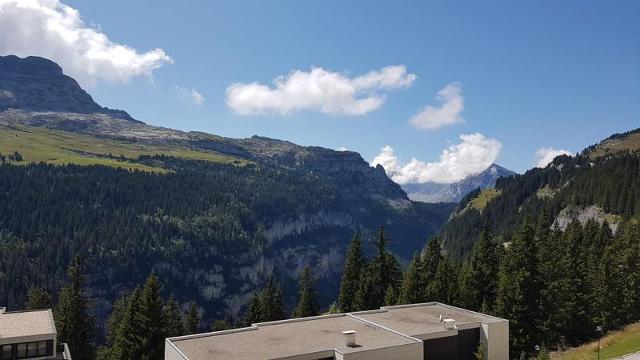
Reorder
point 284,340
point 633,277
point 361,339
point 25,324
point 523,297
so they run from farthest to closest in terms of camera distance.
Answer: point 633,277, point 523,297, point 25,324, point 361,339, point 284,340

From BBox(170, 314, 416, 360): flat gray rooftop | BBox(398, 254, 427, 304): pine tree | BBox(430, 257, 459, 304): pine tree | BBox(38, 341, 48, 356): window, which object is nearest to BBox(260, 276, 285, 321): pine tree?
BBox(398, 254, 427, 304): pine tree

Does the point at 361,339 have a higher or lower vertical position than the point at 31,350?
higher

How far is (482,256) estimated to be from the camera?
70.6 m

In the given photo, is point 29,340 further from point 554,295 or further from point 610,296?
point 610,296

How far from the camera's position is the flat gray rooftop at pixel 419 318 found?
42.4m

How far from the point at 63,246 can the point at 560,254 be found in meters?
186

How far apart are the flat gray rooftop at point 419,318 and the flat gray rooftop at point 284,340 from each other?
192cm

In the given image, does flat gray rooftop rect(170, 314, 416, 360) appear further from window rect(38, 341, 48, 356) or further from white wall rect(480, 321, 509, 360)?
window rect(38, 341, 48, 356)

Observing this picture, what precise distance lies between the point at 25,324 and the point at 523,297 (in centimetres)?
5092

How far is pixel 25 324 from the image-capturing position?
50.3 meters

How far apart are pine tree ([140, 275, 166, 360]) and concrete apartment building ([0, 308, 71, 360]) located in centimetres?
743

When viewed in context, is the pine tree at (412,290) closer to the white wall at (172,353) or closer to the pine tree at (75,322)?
the white wall at (172,353)

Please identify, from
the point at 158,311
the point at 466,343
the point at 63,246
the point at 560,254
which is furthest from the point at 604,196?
the point at 63,246

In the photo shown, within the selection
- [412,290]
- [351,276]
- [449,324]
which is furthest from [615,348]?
[351,276]
